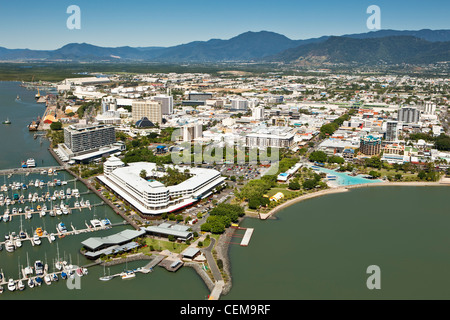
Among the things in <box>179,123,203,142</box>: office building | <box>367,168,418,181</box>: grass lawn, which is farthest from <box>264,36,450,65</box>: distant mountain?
<box>367,168,418,181</box>: grass lawn

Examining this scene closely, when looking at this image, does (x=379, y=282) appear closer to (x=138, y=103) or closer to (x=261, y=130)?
(x=261, y=130)

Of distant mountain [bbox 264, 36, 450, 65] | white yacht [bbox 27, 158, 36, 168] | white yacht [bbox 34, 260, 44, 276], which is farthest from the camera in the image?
distant mountain [bbox 264, 36, 450, 65]

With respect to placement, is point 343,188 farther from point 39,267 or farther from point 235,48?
point 235,48

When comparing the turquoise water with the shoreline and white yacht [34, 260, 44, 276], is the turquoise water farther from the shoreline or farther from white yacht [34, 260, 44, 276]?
white yacht [34, 260, 44, 276]

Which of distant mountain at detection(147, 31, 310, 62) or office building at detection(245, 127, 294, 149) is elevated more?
distant mountain at detection(147, 31, 310, 62)

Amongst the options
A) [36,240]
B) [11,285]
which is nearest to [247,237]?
[36,240]

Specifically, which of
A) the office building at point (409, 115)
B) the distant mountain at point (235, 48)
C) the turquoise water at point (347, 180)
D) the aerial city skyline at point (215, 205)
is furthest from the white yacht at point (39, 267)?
the distant mountain at point (235, 48)
